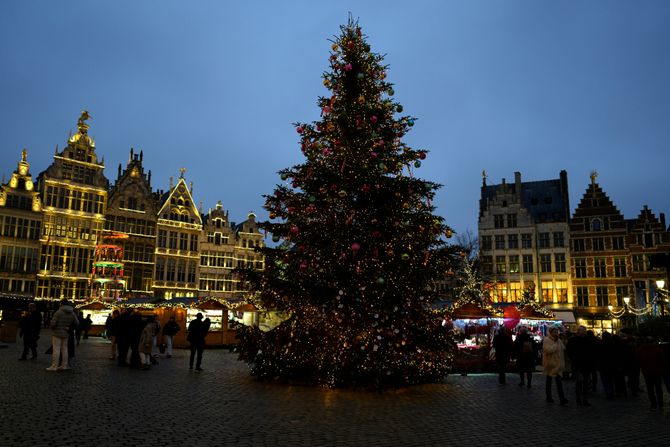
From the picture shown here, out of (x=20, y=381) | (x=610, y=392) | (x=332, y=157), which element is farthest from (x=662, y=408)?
(x=20, y=381)

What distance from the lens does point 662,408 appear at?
35.6ft

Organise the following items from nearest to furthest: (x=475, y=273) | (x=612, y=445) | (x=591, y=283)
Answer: (x=612, y=445)
(x=475, y=273)
(x=591, y=283)

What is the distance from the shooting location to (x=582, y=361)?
1143 cm

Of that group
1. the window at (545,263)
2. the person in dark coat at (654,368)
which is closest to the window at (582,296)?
the window at (545,263)

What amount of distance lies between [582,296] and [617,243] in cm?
561

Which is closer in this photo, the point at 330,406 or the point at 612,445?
the point at 612,445

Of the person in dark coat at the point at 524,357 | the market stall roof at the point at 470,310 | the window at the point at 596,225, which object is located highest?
the window at the point at 596,225

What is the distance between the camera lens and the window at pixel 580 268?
167 ft

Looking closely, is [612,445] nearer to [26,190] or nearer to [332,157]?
[332,157]

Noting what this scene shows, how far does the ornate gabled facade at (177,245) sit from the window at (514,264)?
31173mm

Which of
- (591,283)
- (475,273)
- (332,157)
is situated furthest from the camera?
(591,283)

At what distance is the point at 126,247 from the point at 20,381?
43.8m

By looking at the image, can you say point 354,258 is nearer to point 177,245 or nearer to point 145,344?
point 145,344

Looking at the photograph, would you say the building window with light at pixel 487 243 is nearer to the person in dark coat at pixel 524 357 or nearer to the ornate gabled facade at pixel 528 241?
the ornate gabled facade at pixel 528 241
